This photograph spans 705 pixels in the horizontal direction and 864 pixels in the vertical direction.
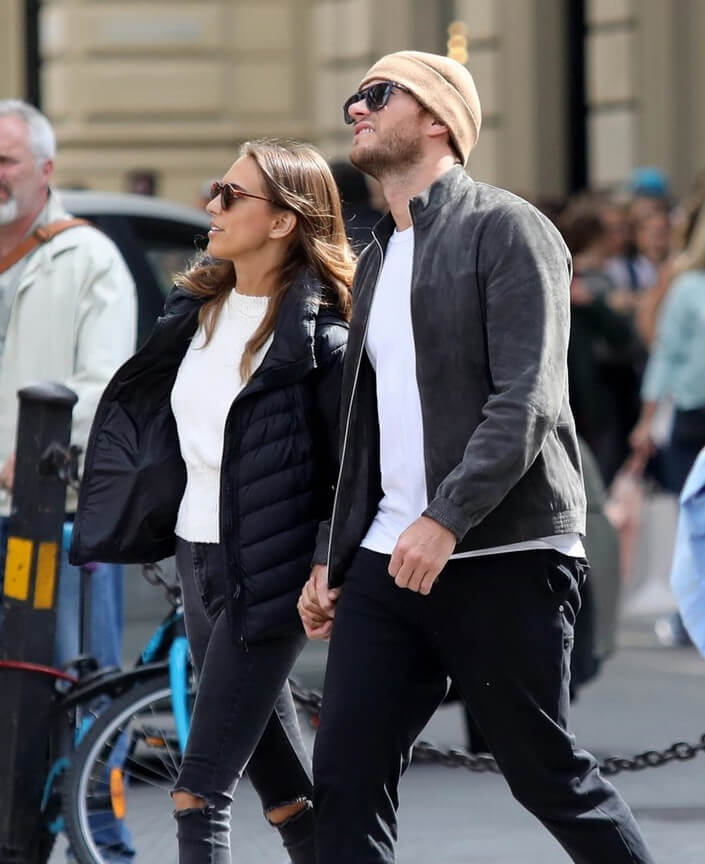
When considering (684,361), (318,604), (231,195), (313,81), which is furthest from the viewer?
(313,81)

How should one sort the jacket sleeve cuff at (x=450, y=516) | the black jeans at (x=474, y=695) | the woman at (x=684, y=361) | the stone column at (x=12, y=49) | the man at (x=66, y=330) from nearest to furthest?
1. the jacket sleeve cuff at (x=450, y=516)
2. the black jeans at (x=474, y=695)
3. the man at (x=66, y=330)
4. the woman at (x=684, y=361)
5. the stone column at (x=12, y=49)

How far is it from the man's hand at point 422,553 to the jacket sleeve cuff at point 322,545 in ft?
1.08

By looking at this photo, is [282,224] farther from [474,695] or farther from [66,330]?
[66,330]

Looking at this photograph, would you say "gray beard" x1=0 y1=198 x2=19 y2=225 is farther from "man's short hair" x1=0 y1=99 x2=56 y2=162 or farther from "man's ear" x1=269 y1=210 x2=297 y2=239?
"man's ear" x1=269 y1=210 x2=297 y2=239

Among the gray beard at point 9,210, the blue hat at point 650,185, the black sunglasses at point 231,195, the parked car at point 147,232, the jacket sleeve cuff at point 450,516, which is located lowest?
the blue hat at point 650,185

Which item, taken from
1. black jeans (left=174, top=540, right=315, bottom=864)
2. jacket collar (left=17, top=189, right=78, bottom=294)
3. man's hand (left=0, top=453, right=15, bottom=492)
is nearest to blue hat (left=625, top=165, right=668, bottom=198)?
jacket collar (left=17, top=189, right=78, bottom=294)

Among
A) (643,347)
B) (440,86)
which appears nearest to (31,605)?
(440,86)

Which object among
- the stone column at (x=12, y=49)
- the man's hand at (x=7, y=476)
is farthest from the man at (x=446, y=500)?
the stone column at (x=12, y=49)

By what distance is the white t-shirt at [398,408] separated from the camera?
3.61 meters

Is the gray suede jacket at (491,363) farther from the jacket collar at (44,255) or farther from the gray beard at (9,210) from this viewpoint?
the gray beard at (9,210)

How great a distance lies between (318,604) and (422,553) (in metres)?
0.40

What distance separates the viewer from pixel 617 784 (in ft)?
20.4

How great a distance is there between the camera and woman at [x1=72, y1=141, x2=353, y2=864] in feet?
12.8

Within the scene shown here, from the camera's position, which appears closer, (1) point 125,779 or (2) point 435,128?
(2) point 435,128
